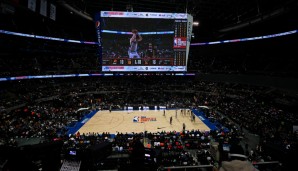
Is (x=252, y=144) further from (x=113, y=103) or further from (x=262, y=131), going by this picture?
(x=113, y=103)

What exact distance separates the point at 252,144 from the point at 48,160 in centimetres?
1914

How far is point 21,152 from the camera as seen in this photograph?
2.91 metres

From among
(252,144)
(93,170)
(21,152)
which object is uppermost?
(21,152)

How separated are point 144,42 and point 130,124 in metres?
12.7

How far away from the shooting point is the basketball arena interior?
17.9m

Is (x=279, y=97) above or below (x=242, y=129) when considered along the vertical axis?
above

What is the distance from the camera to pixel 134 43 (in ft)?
99.0

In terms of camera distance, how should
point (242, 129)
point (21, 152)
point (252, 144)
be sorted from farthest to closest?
point (242, 129) → point (252, 144) → point (21, 152)

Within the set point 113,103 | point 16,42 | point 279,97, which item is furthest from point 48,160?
point 16,42

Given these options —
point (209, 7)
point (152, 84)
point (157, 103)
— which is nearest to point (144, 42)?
point (209, 7)

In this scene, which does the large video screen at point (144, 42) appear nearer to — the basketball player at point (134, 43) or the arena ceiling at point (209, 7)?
the basketball player at point (134, 43)

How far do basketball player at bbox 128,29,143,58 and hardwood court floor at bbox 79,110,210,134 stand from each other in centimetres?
1004

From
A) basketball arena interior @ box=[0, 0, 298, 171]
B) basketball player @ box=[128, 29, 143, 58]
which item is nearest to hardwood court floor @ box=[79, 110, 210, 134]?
basketball arena interior @ box=[0, 0, 298, 171]

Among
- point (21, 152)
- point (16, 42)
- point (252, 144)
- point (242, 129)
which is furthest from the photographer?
point (16, 42)
